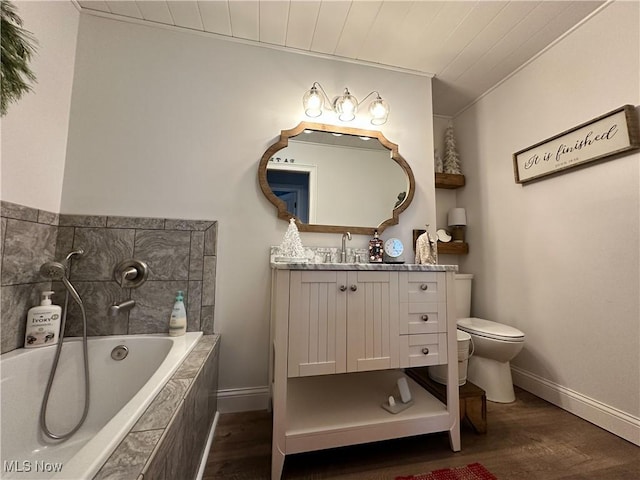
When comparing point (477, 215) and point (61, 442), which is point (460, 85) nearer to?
point (477, 215)

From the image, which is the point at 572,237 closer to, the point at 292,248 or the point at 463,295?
the point at 463,295

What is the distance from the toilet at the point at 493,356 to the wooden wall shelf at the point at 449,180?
120 cm

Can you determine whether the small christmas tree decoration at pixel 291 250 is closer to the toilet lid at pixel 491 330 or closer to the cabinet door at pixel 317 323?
the cabinet door at pixel 317 323

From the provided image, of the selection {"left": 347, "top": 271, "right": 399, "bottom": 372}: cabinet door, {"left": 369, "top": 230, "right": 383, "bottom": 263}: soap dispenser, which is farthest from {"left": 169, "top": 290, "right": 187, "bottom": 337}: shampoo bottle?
{"left": 369, "top": 230, "right": 383, "bottom": 263}: soap dispenser

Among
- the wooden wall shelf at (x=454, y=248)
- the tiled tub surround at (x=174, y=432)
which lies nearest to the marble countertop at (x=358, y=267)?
the tiled tub surround at (x=174, y=432)

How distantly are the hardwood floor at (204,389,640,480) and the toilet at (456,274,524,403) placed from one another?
22 cm

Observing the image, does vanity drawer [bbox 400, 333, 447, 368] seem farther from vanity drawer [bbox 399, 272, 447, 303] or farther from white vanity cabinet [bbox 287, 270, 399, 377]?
vanity drawer [bbox 399, 272, 447, 303]

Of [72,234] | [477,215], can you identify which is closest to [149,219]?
[72,234]

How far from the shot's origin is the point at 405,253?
181cm

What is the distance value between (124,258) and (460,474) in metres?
1.89

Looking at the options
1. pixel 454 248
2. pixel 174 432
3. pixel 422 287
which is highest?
pixel 454 248

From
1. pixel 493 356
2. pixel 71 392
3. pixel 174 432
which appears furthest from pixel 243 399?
pixel 493 356

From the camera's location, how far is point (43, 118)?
1.25 meters

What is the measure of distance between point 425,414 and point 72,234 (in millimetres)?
2011
